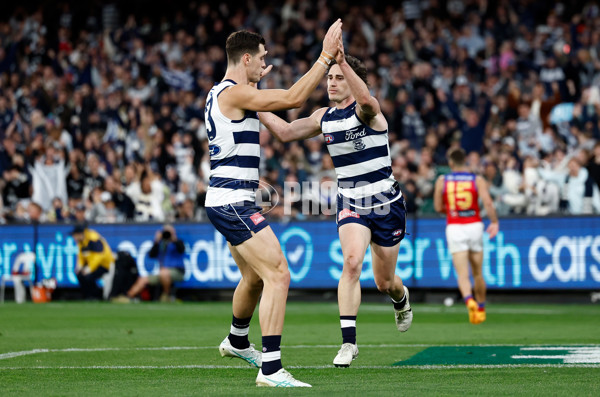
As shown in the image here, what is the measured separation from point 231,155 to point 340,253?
439 inches

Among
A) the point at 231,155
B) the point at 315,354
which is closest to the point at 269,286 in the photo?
the point at 231,155

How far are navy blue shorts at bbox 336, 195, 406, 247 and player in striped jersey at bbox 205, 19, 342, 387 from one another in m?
1.55

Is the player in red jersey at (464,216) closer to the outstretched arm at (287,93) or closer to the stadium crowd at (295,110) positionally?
the stadium crowd at (295,110)

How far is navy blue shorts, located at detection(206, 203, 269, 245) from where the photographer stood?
732 centimetres

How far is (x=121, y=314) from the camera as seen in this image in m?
15.8

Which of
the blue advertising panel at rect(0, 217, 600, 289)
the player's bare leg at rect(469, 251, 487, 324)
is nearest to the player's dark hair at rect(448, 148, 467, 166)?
the player's bare leg at rect(469, 251, 487, 324)

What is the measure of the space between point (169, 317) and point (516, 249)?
6472 millimetres

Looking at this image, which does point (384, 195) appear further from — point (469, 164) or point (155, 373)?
point (469, 164)

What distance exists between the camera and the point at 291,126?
9.23m

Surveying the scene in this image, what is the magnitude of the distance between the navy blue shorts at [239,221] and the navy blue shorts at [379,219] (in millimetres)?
1799

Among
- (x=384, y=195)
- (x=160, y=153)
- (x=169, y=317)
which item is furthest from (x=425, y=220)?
(x=384, y=195)

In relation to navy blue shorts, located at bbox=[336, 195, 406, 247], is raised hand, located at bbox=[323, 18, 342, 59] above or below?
above

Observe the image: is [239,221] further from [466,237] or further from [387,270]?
[466,237]

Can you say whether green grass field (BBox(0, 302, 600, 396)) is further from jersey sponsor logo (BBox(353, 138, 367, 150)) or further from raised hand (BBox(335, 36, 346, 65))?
raised hand (BBox(335, 36, 346, 65))
